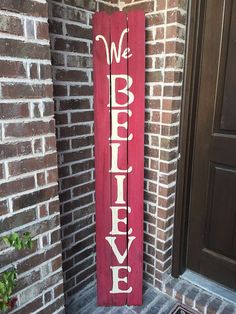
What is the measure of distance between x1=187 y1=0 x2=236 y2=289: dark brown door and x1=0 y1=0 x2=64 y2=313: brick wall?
2.97 ft

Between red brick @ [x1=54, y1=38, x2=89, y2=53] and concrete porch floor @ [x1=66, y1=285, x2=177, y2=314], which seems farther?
concrete porch floor @ [x1=66, y1=285, x2=177, y2=314]

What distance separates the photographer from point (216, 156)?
163 centimetres

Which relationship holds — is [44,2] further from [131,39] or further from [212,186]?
[212,186]

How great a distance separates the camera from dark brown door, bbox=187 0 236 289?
1494 millimetres

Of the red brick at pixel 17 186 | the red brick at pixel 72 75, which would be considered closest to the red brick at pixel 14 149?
the red brick at pixel 17 186

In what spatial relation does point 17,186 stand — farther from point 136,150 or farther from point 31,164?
point 136,150

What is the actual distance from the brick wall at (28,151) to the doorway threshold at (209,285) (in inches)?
38.5

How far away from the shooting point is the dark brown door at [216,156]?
1494 mm

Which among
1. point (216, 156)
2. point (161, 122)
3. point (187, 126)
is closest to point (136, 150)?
point (161, 122)

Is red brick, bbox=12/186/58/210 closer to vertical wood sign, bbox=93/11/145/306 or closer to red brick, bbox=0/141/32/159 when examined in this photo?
red brick, bbox=0/141/32/159

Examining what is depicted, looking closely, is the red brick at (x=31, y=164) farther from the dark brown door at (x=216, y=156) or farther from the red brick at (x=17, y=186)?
the dark brown door at (x=216, y=156)

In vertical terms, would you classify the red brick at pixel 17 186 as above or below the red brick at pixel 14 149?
below

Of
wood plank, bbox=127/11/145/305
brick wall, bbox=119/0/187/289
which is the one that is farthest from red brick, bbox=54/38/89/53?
brick wall, bbox=119/0/187/289

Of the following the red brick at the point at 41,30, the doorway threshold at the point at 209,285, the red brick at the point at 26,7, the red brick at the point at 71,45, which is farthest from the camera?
the doorway threshold at the point at 209,285
